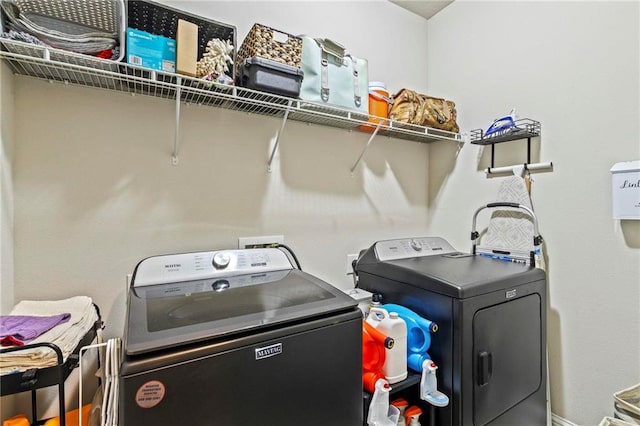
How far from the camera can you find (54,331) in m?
0.93

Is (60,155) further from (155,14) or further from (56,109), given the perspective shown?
(155,14)

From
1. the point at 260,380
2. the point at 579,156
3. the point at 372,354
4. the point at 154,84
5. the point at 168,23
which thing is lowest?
the point at 372,354

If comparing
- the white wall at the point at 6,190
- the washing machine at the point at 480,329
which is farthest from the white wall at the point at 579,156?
the white wall at the point at 6,190

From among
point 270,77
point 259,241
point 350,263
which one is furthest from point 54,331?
point 350,263

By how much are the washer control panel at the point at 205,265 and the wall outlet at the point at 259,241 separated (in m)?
0.23

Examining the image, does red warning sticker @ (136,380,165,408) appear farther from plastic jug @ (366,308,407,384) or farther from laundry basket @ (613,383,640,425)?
laundry basket @ (613,383,640,425)

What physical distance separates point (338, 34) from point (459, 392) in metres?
2.04

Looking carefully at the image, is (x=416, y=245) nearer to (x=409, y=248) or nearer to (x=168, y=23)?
(x=409, y=248)

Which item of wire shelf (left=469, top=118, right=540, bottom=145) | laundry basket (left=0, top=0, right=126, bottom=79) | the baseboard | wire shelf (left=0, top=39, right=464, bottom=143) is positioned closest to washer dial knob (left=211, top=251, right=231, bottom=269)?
wire shelf (left=0, top=39, right=464, bottom=143)

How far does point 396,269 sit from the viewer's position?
1480 mm

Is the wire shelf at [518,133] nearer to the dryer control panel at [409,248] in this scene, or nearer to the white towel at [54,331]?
the dryer control panel at [409,248]

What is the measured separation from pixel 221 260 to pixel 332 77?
1060 mm

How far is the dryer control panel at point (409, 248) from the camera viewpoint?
166cm

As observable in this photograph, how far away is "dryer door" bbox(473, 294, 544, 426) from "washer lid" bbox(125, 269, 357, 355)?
2.16 ft
